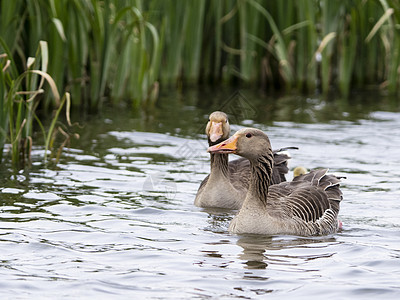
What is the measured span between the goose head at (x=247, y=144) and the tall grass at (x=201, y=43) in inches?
172

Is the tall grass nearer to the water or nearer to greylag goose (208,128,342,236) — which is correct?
the water

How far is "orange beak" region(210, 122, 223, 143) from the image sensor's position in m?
10.2

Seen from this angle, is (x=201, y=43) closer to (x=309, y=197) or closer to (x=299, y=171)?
(x=299, y=171)

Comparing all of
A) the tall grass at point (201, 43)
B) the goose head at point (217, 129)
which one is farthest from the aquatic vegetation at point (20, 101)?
the goose head at point (217, 129)

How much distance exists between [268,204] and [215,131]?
5.10 feet

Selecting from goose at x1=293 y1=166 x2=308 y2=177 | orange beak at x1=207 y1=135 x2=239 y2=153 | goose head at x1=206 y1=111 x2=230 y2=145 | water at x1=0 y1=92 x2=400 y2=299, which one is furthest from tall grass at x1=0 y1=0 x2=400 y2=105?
orange beak at x1=207 y1=135 x2=239 y2=153

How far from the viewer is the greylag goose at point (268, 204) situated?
28.2 ft

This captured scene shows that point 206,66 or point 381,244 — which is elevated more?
point 206,66

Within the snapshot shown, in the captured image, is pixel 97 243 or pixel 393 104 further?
pixel 393 104

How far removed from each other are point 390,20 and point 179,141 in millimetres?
5208

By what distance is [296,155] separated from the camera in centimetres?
1315

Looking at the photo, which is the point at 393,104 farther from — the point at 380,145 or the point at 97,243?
the point at 97,243

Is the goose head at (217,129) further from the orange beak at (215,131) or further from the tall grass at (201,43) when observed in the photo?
the tall grass at (201,43)

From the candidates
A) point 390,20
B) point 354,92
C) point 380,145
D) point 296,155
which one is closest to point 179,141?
point 296,155
